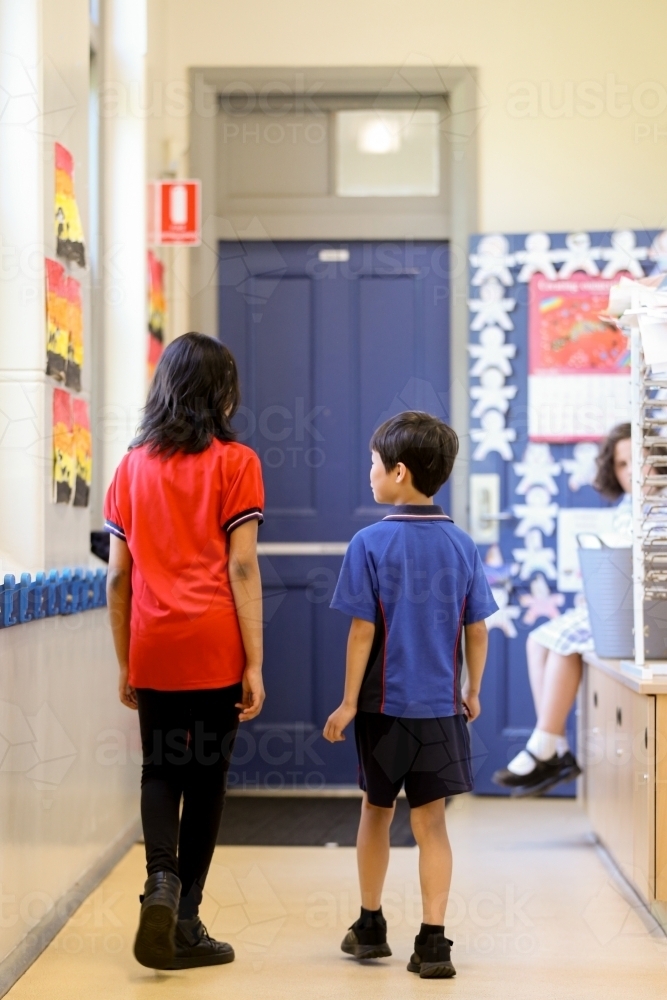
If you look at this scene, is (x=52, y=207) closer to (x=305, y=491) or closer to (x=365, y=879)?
(x=365, y=879)

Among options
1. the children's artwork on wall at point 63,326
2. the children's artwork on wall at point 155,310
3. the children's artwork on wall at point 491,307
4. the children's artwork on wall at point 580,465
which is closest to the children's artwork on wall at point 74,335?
the children's artwork on wall at point 63,326

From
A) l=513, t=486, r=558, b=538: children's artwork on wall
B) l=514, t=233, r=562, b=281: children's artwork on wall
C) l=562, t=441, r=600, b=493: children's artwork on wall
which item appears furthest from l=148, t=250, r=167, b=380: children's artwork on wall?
l=562, t=441, r=600, b=493: children's artwork on wall

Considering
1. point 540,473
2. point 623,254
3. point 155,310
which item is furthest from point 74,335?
point 623,254

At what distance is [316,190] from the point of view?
4.51 meters

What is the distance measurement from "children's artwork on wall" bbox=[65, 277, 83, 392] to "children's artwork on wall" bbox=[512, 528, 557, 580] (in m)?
1.91

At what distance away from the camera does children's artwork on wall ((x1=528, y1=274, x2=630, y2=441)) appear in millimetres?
4344

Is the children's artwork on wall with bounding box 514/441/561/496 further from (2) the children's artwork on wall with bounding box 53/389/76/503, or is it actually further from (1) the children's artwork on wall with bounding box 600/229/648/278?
(2) the children's artwork on wall with bounding box 53/389/76/503

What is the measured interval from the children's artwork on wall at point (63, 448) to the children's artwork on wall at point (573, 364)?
1943mm

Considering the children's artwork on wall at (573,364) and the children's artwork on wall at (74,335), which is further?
the children's artwork on wall at (573,364)

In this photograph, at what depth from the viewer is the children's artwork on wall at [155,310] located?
392 centimetres

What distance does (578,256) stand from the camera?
171 inches

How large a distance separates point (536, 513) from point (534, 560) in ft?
0.55

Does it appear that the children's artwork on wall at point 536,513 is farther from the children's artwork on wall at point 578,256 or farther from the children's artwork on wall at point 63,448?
the children's artwork on wall at point 63,448

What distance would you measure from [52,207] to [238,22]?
2.03 m
